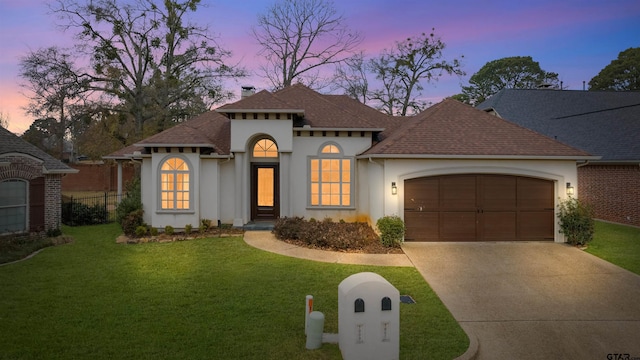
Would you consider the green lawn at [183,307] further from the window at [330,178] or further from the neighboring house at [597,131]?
the neighboring house at [597,131]

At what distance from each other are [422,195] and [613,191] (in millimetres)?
11034

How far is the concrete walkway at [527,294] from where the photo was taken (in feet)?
17.0

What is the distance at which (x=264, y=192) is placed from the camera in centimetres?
1467

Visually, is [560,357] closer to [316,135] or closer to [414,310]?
[414,310]

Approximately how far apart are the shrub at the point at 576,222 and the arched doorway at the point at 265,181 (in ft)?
32.7

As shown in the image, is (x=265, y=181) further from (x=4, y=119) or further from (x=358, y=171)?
(x=4, y=119)

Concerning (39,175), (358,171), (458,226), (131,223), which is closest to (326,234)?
(358,171)

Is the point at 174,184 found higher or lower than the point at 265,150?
lower

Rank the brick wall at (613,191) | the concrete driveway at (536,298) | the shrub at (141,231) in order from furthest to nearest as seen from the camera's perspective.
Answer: the brick wall at (613,191)
the shrub at (141,231)
the concrete driveway at (536,298)

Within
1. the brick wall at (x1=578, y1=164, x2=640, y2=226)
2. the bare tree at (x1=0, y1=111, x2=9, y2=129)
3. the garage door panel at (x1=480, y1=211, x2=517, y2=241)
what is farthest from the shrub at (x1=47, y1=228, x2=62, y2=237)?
the bare tree at (x1=0, y1=111, x2=9, y2=129)

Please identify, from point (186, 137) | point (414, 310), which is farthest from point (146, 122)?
point (414, 310)

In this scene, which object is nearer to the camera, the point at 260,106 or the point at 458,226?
the point at 458,226

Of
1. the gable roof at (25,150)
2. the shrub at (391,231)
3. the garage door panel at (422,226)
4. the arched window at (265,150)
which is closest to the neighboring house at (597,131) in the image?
the garage door panel at (422,226)

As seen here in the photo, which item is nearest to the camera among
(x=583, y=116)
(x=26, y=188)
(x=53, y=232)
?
(x=26, y=188)
